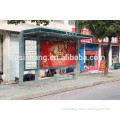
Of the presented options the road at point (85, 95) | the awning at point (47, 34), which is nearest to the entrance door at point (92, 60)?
the awning at point (47, 34)

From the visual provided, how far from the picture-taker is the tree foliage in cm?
1241

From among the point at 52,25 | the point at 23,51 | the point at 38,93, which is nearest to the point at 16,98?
the point at 38,93

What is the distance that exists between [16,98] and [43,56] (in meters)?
3.70

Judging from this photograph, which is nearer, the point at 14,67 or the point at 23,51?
the point at 23,51

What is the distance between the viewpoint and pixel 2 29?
40.4 ft

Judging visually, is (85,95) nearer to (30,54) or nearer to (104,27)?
(30,54)

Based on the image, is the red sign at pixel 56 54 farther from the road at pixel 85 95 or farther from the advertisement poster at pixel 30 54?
the road at pixel 85 95

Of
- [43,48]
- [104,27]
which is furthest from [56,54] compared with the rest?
[104,27]

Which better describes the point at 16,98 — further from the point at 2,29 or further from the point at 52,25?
the point at 52,25

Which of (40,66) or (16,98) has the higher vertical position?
(40,66)

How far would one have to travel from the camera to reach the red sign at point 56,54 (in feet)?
36.0

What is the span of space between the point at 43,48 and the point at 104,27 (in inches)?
168

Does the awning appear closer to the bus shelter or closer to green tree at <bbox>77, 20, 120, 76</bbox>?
the bus shelter

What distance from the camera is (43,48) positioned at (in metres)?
10.9
